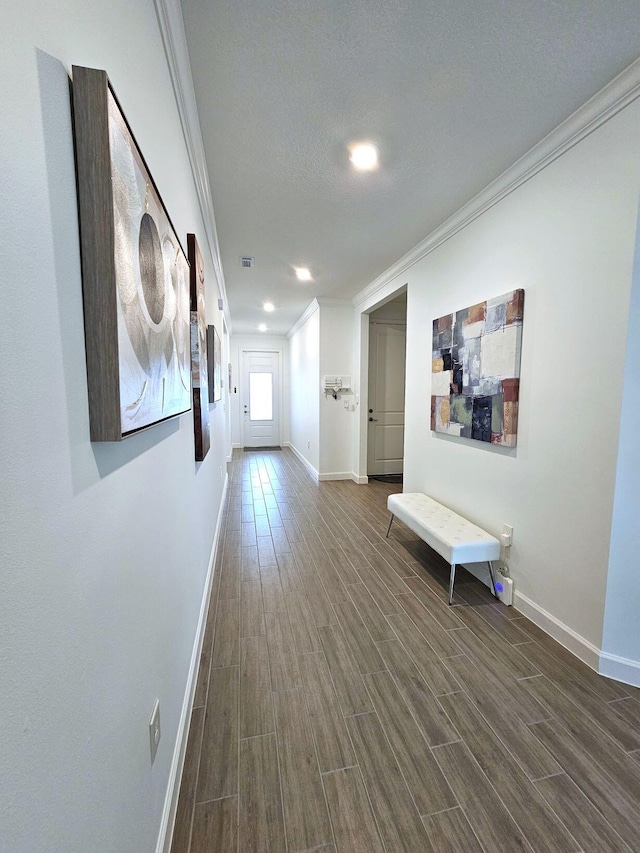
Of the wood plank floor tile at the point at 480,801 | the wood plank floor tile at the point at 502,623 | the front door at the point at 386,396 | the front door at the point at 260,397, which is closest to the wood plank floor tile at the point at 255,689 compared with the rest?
the wood plank floor tile at the point at 480,801

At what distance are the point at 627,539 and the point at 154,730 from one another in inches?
79.8

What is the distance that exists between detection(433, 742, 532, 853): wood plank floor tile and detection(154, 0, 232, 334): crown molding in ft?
8.84

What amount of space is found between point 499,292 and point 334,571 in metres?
2.26

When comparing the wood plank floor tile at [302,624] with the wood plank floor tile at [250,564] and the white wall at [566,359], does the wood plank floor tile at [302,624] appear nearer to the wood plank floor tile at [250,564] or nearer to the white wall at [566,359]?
the wood plank floor tile at [250,564]

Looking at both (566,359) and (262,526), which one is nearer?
(566,359)

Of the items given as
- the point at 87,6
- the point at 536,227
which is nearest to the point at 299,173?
the point at 536,227

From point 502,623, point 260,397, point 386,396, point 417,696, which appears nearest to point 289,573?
point 417,696

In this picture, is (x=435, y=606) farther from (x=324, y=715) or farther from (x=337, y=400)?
(x=337, y=400)

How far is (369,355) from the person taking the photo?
5.43 meters

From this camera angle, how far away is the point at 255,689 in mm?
1647

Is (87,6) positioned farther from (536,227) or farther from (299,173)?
(536,227)

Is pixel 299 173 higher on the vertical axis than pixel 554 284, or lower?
higher

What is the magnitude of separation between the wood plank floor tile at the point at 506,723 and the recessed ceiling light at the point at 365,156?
108 inches

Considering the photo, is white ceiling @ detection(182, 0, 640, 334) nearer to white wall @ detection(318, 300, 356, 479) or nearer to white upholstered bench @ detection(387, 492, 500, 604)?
white upholstered bench @ detection(387, 492, 500, 604)
